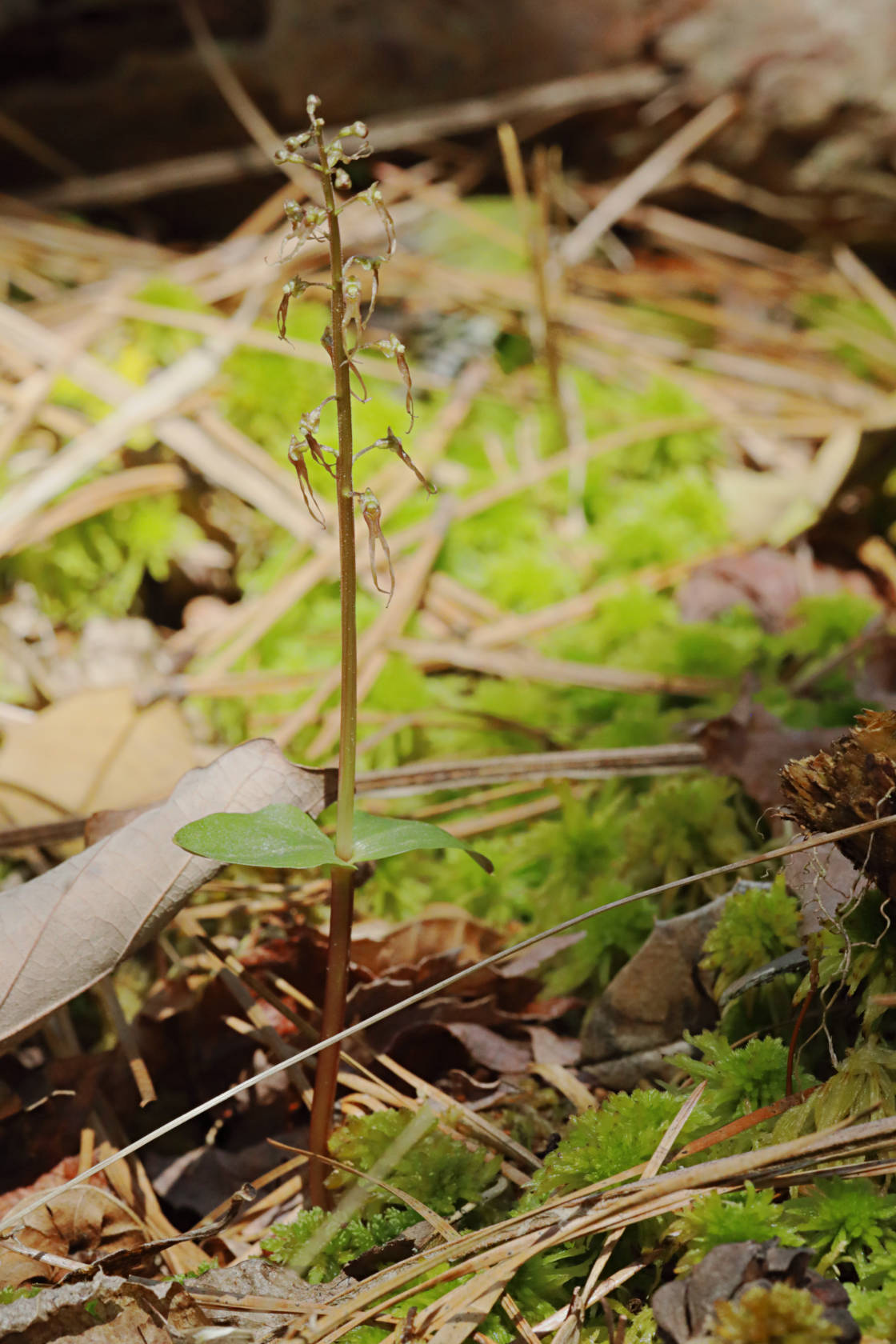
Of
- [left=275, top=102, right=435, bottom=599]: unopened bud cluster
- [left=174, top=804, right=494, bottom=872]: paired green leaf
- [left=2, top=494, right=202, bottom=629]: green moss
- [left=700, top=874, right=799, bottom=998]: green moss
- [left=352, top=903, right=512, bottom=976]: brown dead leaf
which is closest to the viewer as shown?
[left=275, top=102, right=435, bottom=599]: unopened bud cluster

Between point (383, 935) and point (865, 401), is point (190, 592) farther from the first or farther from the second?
point (865, 401)

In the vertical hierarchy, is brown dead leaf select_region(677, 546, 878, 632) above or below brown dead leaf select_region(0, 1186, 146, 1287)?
above

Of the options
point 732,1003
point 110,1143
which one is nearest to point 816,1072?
point 732,1003

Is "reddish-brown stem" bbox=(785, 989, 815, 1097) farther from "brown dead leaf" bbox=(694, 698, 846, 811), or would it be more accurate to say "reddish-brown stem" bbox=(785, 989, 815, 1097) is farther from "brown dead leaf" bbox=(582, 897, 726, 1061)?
"brown dead leaf" bbox=(694, 698, 846, 811)

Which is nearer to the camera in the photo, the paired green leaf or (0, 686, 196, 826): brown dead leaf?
the paired green leaf

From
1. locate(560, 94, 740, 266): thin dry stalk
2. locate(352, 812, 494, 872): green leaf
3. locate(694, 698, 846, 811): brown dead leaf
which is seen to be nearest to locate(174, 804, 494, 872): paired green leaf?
locate(352, 812, 494, 872): green leaf

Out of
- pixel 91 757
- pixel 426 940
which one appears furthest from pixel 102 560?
pixel 426 940
